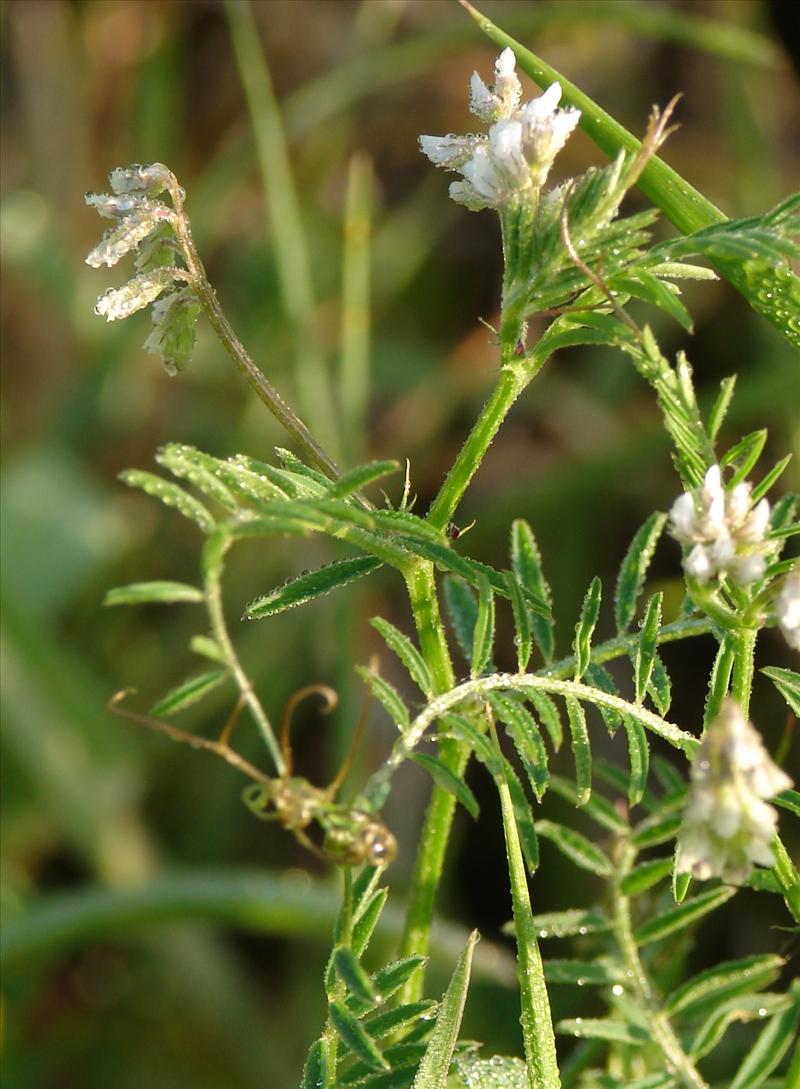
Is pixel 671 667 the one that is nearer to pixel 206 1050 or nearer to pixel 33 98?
pixel 206 1050

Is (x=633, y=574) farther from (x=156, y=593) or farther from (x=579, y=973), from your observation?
(x=156, y=593)

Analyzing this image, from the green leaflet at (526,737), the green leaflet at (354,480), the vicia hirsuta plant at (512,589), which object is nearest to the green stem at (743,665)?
the vicia hirsuta plant at (512,589)

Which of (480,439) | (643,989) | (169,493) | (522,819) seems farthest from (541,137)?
(643,989)

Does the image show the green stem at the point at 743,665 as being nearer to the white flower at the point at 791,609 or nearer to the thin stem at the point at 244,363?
the white flower at the point at 791,609

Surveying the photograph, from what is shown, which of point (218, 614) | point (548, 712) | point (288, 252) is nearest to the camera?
point (218, 614)

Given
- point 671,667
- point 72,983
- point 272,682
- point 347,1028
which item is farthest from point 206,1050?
point 347,1028

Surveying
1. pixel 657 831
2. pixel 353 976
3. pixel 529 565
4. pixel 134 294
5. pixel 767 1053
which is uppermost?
pixel 134 294
